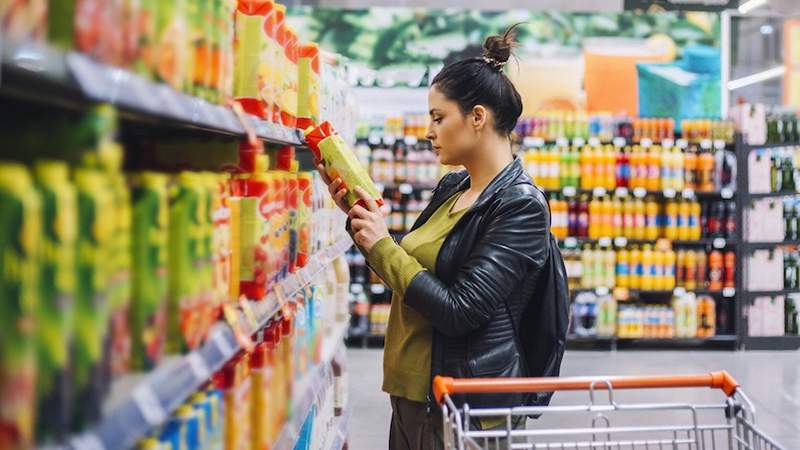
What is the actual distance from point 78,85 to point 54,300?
230 mm

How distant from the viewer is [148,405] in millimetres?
1222

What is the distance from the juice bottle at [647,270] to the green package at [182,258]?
7582 mm

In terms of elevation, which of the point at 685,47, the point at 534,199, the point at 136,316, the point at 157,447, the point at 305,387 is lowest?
the point at 305,387

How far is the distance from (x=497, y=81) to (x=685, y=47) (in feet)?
27.2

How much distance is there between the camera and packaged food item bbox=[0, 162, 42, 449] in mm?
914

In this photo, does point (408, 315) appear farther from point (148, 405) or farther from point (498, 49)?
point (148, 405)

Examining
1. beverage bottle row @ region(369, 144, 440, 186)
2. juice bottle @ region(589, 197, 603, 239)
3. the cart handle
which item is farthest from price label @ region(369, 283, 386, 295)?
the cart handle

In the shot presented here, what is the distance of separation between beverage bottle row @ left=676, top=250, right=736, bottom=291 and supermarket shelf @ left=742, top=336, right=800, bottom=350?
0.56 metres

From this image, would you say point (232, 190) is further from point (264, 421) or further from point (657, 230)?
point (657, 230)

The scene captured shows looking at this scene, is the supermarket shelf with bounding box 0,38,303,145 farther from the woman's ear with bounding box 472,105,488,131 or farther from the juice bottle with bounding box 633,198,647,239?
the juice bottle with bounding box 633,198,647,239

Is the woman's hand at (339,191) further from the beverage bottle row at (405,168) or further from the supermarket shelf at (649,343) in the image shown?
the supermarket shelf at (649,343)

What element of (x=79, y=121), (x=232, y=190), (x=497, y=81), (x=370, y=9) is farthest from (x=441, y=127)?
(x=370, y=9)

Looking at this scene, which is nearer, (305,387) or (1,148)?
(1,148)

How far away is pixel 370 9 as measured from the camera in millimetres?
10242
